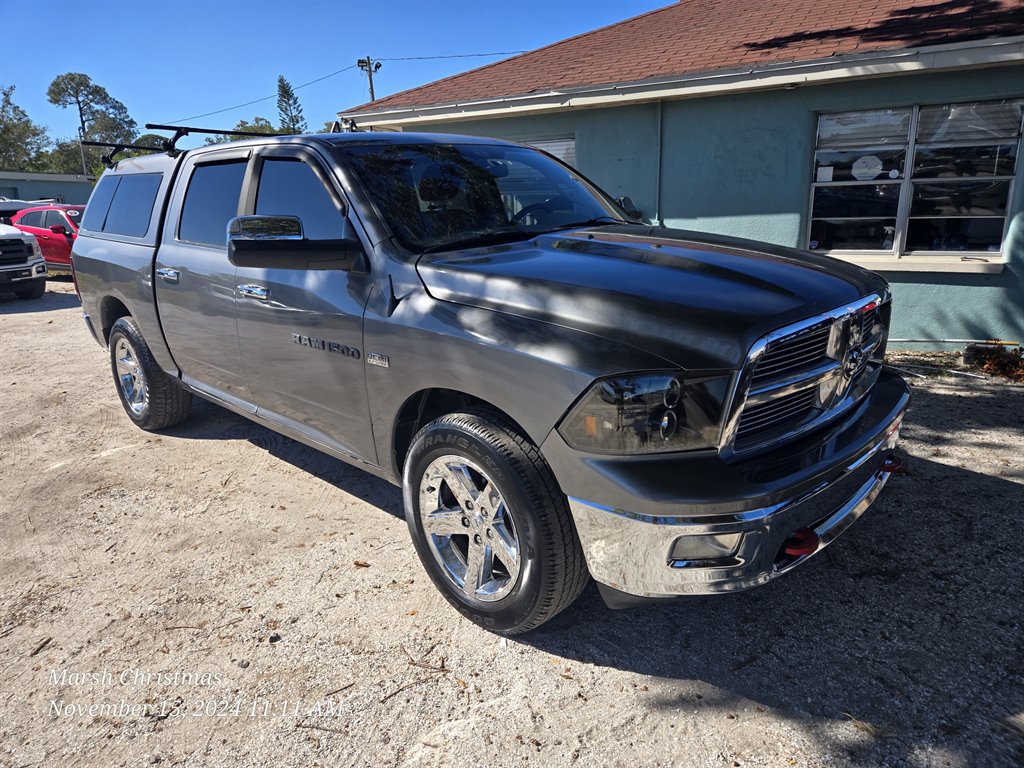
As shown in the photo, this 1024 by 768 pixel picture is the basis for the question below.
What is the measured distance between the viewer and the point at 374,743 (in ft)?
7.66

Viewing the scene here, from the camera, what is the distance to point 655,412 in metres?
2.22

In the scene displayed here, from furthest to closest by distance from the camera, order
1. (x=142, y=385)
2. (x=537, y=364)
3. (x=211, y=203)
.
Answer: (x=142, y=385)
(x=211, y=203)
(x=537, y=364)

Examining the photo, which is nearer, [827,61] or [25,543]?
[25,543]

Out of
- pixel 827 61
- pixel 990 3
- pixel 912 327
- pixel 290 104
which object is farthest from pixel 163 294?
pixel 290 104

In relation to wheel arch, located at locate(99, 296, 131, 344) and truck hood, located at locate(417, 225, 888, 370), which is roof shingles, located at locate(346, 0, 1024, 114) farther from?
wheel arch, located at locate(99, 296, 131, 344)

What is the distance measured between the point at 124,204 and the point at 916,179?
7.52 meters

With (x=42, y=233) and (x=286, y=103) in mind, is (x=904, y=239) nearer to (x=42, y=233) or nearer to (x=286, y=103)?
(x=42, y=233)

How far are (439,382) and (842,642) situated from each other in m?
1.88

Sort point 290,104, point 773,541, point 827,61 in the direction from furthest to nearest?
point 290,104, point 827,61, point 773,541

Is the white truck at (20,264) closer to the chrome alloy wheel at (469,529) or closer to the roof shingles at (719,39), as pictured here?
the roof shingles at (719,39)

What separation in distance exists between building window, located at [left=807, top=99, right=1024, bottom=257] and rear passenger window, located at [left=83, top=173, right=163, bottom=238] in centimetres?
674

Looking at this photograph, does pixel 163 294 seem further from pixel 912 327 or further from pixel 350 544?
pixel 912 327

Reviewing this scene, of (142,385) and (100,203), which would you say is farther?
(100,203)

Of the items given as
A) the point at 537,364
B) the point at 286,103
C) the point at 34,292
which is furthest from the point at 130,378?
the point at 286,103
